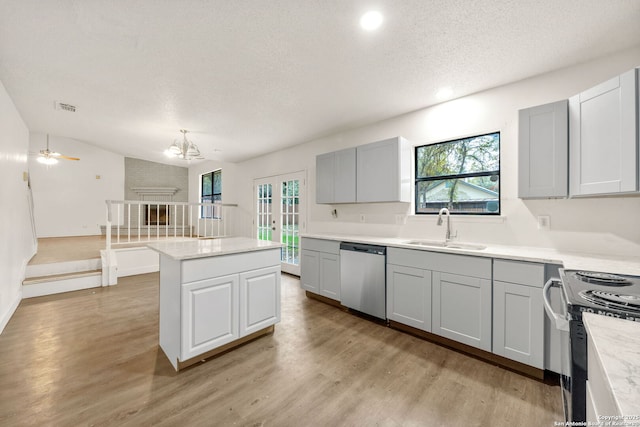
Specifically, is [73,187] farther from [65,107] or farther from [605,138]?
[605,138]

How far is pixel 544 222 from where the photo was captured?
2.36 meters

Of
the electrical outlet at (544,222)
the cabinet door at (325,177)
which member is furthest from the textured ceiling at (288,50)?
the electrical outlet at (544,222)

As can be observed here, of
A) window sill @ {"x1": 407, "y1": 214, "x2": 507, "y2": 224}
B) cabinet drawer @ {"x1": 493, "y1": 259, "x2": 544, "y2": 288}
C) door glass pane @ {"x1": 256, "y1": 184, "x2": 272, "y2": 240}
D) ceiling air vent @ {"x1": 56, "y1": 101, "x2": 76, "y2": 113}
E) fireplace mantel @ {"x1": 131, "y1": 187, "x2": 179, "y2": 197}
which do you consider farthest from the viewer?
fireplace mantel @ {"x1": 131, "y1": 187, "x2": 179, "y2": 197}

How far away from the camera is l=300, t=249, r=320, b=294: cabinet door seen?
3537mm

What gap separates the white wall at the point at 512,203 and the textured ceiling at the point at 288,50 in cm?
15

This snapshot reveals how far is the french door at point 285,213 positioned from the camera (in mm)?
4811

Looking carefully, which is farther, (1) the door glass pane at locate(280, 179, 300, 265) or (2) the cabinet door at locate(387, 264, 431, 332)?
(1) the door glass pane at locate(280, 179, 300, 265)

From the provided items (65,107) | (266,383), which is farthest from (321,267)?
(65,107)

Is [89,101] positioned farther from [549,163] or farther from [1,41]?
[549,163]

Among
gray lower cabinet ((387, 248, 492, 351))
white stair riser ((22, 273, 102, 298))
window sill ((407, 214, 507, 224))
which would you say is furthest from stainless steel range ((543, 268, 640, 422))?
white stair riser ((22, 273, 102, 298))

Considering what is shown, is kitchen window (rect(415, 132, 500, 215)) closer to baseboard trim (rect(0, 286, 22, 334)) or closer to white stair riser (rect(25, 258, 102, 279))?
baseboard trim (rect(0, 286, 22, 334))

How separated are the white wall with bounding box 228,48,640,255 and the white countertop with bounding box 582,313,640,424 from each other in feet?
5.96

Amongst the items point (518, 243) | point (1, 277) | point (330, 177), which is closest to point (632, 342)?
point (518, 243)

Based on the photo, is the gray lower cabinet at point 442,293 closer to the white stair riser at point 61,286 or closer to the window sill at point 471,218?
the window sill at point 471,218
